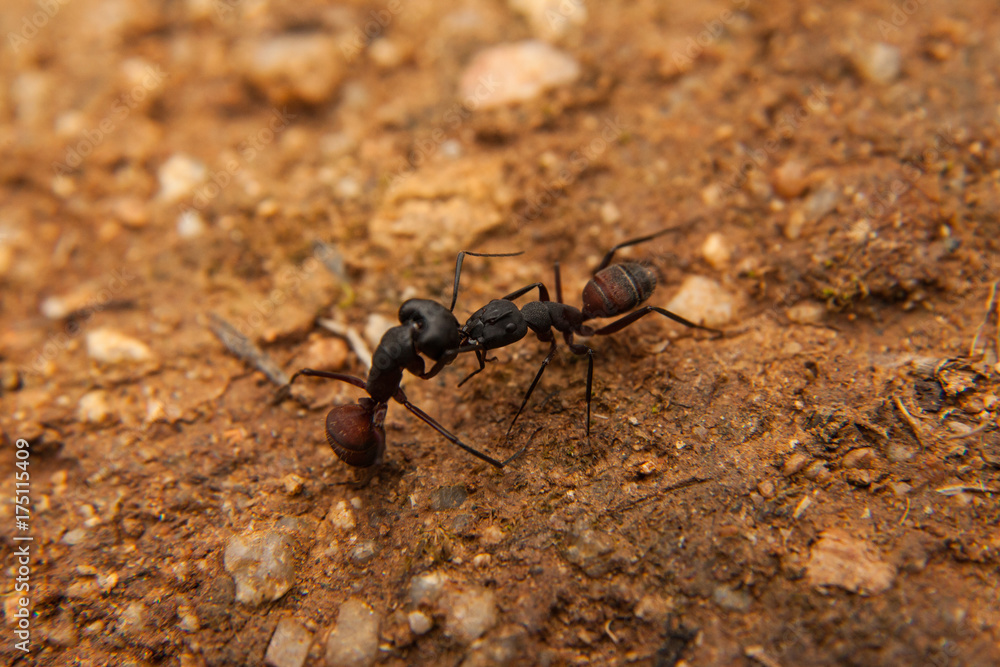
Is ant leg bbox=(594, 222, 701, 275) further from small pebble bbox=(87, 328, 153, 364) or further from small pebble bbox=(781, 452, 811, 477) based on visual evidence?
small pebble bbox=(87, 328, 153, 364)

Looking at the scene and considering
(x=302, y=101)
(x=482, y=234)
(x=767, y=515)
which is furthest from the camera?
(x=302, y=101)

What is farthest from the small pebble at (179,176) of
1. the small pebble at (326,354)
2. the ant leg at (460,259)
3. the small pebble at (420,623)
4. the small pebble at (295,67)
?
the small pebble at (420,623)

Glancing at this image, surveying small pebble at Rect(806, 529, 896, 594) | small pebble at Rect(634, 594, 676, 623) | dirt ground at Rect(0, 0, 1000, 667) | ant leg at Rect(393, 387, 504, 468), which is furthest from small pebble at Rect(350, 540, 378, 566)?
small pebble at Rect(806, 529, 896, 594)

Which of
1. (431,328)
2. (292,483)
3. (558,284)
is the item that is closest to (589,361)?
(558,284)

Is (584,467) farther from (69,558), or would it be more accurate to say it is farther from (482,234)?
(69,558)

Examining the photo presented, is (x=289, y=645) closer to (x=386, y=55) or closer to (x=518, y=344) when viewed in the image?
(x=518, y=344)

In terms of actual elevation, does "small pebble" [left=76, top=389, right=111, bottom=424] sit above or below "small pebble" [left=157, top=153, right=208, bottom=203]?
below

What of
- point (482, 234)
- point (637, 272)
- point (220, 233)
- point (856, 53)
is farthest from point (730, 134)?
point (220, 233)

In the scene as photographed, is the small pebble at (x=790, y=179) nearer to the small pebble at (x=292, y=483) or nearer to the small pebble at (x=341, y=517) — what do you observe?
the small pebble at (x=341, y=517)
